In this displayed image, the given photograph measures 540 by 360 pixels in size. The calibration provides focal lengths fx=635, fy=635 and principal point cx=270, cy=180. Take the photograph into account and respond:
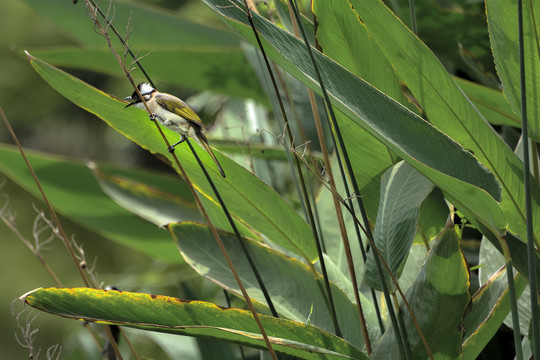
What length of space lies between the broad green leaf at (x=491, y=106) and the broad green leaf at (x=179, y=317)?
0.31 metres

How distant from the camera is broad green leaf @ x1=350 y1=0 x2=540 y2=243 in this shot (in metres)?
0.49

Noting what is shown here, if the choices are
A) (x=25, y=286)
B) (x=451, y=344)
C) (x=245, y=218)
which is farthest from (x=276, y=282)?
(x=25, y=286)

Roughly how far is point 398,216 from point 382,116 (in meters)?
0.08

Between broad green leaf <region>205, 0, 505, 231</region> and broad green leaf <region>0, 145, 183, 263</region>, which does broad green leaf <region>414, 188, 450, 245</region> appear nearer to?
broad green leaf <region>205, 0, 505, 231</region>

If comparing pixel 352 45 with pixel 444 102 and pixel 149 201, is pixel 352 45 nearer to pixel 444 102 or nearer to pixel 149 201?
pixel 444 102

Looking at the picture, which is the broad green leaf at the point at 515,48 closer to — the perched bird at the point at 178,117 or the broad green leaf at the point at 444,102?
the broad green leaf at the point at 444,102

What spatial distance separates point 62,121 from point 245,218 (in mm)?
4260

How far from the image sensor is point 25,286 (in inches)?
122

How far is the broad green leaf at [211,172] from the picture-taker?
0.51m

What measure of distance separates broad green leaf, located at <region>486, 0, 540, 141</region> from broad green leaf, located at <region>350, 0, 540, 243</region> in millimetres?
36

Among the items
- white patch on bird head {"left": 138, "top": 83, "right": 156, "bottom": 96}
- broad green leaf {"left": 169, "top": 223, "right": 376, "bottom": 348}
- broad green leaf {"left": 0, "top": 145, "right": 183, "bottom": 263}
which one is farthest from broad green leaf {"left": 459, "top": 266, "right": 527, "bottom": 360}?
broad green leaf {"left": 0, "top": 145, "right": 183, "bottom": 263}

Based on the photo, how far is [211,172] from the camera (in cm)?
55

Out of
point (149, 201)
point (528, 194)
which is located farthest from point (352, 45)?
point (149, 201)

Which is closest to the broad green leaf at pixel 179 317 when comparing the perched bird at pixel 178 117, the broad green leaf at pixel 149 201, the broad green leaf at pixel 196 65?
the perched bird at pixel 178 117
